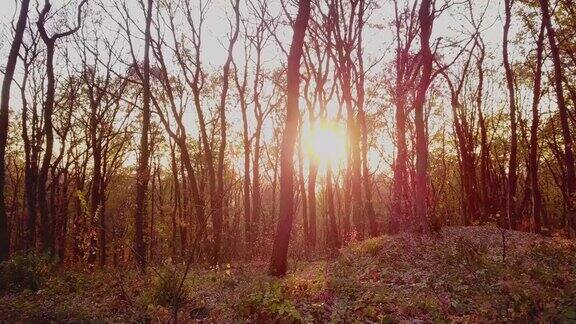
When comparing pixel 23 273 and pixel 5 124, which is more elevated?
pixel 5 124

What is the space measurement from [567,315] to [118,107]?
25.3 m

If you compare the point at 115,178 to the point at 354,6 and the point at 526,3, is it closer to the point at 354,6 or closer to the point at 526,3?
the point at 354,6

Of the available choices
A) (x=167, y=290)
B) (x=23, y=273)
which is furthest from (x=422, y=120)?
(x=23, y=273)

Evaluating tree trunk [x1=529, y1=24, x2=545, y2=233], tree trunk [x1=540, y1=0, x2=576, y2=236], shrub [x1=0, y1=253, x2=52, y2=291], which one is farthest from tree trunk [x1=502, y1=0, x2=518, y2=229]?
shrub [x1=0, y1=253, x2=52, y2=291]

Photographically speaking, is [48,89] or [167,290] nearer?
[167,290]

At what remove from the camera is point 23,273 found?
10.8 meters

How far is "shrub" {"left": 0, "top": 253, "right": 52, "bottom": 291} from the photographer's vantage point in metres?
10.6

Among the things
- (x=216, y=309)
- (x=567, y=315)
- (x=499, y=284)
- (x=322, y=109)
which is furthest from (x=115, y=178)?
(x=567, y=315)

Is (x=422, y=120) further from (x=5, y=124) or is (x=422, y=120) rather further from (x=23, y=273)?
(x=5, y=124)

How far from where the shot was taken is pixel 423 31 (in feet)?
44.4

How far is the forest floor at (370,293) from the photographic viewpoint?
6.38 m

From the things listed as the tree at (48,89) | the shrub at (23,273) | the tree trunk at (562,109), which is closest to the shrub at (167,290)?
the shrub at (23,273)

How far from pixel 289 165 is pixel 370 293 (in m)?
3.95

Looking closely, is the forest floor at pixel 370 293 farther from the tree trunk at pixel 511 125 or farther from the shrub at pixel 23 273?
the tree trunk at pixel 511 125
